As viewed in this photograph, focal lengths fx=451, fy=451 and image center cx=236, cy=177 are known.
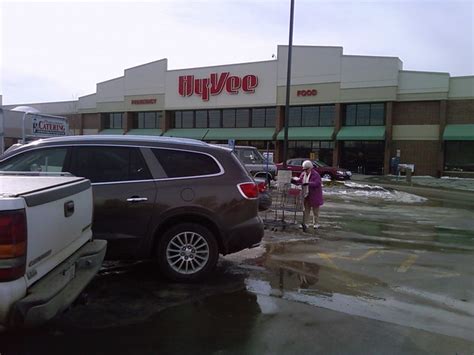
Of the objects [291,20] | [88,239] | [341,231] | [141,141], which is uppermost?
[291,20]

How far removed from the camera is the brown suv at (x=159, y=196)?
217 inches

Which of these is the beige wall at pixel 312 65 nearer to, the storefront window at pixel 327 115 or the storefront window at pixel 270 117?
the storefront window at pixel 327 115

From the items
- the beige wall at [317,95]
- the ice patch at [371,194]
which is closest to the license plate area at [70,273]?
the ice patch at [371,194]

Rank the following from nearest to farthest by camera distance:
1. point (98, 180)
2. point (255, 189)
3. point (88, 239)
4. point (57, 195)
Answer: point (57, 195) < point (88, 239) < point (98, 180) < point (255, 189)

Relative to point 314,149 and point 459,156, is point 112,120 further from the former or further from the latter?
point 459,156

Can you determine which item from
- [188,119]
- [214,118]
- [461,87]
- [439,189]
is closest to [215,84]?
[214,118]

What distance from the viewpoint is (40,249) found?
321 centimetres

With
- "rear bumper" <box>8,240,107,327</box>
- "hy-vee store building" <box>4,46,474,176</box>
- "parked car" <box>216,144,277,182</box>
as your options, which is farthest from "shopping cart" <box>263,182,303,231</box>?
"hy-vee store building" <box>4,46,474,176</box>

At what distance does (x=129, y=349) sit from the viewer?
382 cm

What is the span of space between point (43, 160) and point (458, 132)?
114 feet

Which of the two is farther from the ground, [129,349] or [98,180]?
[98,180]

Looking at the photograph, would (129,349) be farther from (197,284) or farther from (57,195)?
(197,284)

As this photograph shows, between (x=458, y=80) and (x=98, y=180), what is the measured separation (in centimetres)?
3579

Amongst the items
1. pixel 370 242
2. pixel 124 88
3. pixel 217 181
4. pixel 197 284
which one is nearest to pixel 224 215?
pixel 217 181
